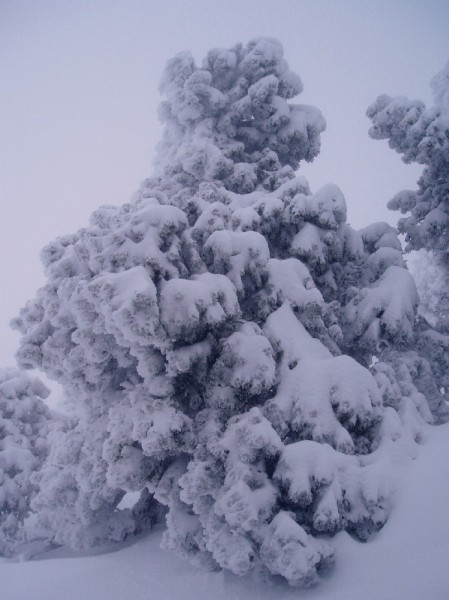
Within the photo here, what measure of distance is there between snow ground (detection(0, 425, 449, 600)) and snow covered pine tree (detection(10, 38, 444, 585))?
269mm

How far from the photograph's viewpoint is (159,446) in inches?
209

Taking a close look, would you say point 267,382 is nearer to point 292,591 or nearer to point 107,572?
point 292,591

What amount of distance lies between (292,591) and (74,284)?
5129 millimetres

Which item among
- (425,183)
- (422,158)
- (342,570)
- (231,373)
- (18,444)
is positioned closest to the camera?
(342,570)

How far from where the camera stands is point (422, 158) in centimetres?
932

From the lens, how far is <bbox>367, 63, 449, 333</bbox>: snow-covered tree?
354 inches

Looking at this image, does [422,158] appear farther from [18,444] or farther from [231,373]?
[18,444]

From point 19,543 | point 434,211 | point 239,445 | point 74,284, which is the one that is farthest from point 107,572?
point 434,211

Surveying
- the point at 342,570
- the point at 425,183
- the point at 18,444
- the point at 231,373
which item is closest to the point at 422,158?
the point at 425,183

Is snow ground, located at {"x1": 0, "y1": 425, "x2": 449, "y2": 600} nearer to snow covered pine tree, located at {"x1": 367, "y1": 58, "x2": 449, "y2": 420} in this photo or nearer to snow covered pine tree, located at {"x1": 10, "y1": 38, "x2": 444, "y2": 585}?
snow covered pine tree, located at {"x1": 10, "y1": 38, "x2": 444, "y2": 585}

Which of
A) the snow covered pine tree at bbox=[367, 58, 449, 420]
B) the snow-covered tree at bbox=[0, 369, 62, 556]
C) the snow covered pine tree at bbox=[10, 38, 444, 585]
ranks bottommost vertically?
the snow-covered tree at bbox=[0, 369, 62, 556]

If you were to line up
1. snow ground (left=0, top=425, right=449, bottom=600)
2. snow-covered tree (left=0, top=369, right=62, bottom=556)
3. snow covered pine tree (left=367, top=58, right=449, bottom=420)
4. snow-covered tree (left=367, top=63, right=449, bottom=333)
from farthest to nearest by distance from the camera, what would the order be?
snow-covered tree (left=0, top=369, right=62, bottom=556) < snow-covered tree (left=367, top=63, right=449, bottom=333) < snow covered pine tree (left=367, top=58, right=449, bottom=420) < snow ground (left=0, top=425, right=449, bottom=600)

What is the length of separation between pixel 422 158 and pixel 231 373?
23.3 feet

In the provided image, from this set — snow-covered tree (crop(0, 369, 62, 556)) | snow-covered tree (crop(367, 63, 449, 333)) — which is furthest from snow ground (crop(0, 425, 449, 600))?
snow-covered tree (crop(367, 63, 449, 333))
